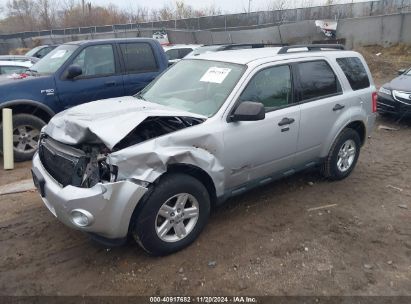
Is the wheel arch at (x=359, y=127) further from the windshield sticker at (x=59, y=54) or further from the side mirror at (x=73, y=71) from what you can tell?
the windshield sticker at (x=59, y=54)

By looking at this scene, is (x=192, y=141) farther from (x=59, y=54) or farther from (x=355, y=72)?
(x=59, y=54)

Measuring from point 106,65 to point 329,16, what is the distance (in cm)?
2437

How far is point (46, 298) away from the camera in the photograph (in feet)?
9.76

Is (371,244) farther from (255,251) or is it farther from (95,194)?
(95,194)

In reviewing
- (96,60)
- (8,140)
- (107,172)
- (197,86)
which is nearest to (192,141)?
(107,172)

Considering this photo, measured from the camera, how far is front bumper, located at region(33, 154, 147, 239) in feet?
9.63

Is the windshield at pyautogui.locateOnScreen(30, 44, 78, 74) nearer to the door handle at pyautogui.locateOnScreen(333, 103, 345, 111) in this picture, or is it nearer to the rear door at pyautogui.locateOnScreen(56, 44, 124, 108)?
the rear door at pyautogui.locateOnScreen(56, 44, 124, 108)

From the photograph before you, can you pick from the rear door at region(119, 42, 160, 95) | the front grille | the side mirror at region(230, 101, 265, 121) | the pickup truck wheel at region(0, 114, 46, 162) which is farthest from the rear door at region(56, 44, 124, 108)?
the side mirror at region(230, 101, 265, 121)

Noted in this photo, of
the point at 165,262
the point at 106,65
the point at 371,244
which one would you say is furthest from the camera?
the point at 106,65

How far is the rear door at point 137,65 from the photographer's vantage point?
6.83 metres

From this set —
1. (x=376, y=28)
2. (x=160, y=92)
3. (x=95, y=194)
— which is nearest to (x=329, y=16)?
(x=376, y=28)

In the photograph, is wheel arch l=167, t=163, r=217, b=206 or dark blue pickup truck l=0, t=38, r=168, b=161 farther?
dark blue pickup truck l=0, t=38, r=168, b=161

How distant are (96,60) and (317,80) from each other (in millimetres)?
3886

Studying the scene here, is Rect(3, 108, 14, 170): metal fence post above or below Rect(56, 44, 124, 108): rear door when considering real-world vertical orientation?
below
